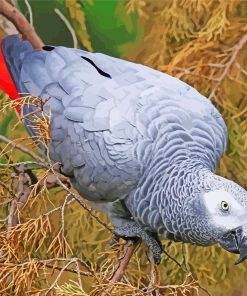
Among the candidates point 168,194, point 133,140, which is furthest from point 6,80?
point 168,194

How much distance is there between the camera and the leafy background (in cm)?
143

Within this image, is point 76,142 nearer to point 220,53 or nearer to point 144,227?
point 144,227

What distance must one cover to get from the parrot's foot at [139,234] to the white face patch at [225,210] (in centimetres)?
24

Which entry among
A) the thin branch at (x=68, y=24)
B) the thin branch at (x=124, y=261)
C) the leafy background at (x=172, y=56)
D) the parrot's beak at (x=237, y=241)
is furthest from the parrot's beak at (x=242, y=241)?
the thin branch at (x=68, y=24)

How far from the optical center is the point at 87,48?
5.21 ft

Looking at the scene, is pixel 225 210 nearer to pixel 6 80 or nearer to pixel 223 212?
pixel 223 212

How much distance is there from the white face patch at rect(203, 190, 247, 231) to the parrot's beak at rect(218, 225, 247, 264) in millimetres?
10

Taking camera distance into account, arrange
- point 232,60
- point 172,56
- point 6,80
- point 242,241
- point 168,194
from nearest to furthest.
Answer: point 242,241
point 168,194
point 6,80
point 232,60
point 172,56

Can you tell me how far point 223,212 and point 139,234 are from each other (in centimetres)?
27

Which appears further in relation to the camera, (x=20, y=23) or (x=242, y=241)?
(x=20, y=23)

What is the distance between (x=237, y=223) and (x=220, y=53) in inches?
27.6

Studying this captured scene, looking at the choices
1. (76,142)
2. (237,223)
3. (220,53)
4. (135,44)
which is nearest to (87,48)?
(135,44)

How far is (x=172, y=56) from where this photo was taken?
1517 millimetres

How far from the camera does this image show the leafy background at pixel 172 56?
143 cm
